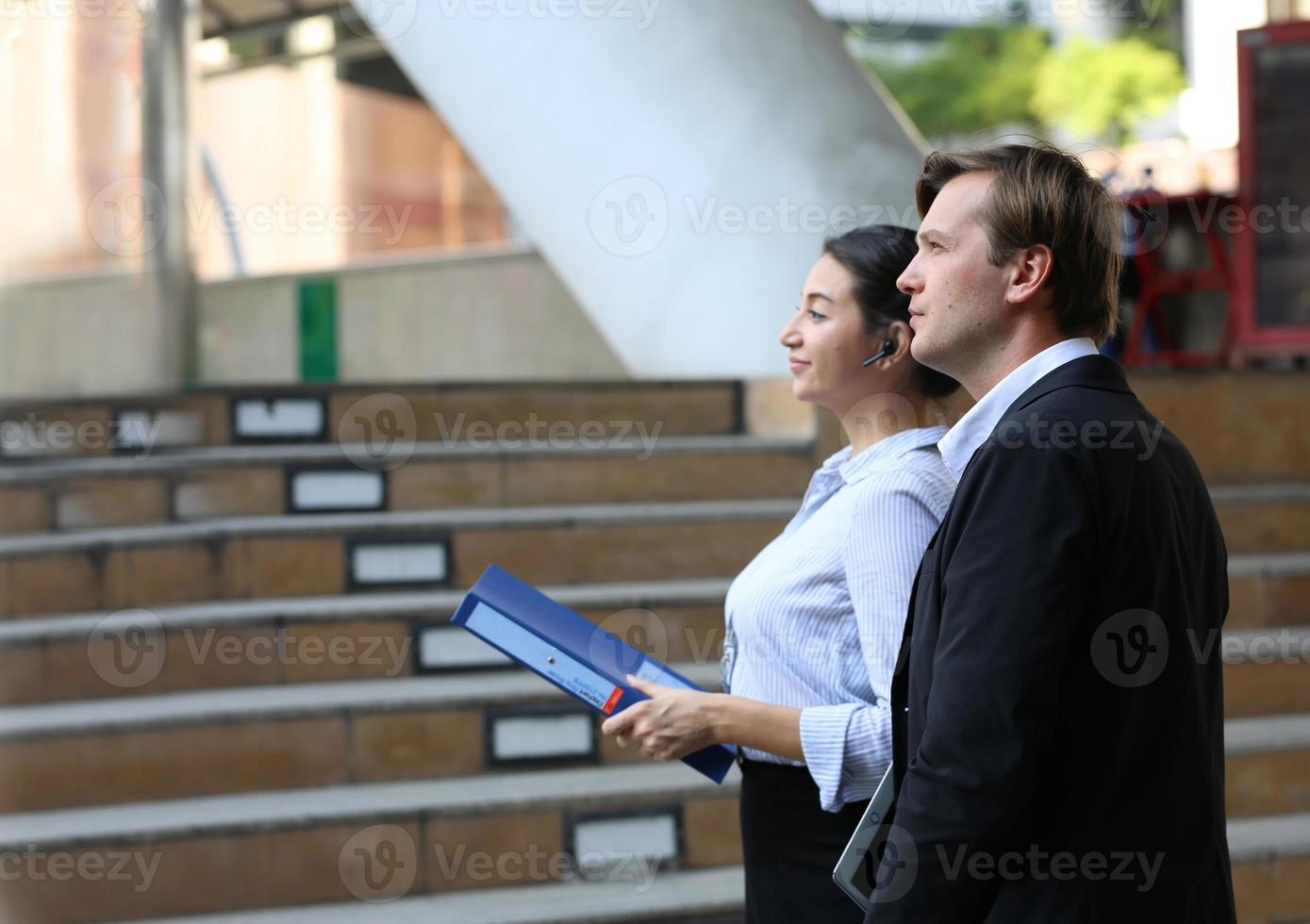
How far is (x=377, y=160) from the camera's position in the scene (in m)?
12.4

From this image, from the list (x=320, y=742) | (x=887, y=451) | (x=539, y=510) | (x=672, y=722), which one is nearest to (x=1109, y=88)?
(x=539, y=510)

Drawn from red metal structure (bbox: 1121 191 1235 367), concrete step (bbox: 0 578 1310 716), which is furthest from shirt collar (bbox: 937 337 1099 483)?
red metal structure (bbox: 1121 191 1235 367)

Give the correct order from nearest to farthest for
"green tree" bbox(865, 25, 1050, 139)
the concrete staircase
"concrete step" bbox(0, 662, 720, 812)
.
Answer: the concrete staircase
"concrete step" bbox(0, 662, 720, 812)
"green tree" bbox(865, 25, 1050, 139)

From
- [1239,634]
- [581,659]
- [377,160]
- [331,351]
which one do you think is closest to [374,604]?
[581,659]

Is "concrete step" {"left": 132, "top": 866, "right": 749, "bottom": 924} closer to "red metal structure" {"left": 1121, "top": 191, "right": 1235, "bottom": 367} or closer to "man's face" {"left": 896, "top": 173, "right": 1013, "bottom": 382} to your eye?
"man's face" {"left": 896, "top": 173, "right": 1013, "bottom": 382}

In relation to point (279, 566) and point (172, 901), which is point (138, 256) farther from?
point (172, 901)

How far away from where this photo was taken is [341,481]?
432 cm

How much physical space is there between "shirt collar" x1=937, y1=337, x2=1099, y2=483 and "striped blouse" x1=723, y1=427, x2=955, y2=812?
0.33 metres

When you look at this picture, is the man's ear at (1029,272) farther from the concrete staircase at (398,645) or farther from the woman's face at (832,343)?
the concrete staircase at (398,645)

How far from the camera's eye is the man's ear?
138 cm

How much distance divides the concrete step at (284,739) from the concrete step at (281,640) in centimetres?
6

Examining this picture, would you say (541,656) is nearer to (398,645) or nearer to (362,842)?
(362,842)

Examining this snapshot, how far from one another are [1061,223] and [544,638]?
86 cm

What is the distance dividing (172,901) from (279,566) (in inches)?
43.9
